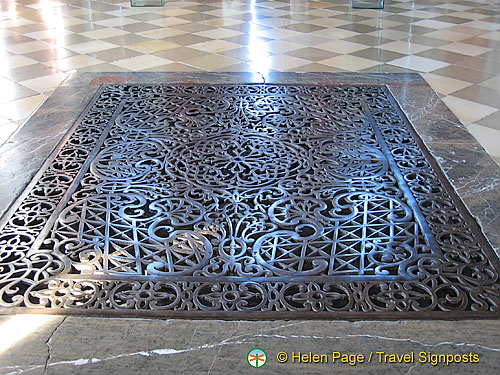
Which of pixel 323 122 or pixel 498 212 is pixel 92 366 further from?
pixel 323 122

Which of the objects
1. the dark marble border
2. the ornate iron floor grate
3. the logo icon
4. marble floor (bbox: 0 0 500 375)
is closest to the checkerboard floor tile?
marble floor (bbox: 0 0 500 375)

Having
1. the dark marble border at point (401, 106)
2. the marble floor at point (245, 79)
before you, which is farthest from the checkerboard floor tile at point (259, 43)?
the dark marble border at point (401, 106)

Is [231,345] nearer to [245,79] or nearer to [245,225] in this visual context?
[245,225]

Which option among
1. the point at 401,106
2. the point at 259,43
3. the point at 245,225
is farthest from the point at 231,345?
the point at 259,43

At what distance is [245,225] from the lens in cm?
223

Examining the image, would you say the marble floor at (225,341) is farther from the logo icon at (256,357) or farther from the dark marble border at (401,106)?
the dark marble border at (401,106)

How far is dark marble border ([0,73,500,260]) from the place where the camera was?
2441 mm

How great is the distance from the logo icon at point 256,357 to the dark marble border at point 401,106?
1.03 metres

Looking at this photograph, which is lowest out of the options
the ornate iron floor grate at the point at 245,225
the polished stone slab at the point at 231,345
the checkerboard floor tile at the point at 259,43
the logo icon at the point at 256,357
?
the logo icon at the point at 256,357

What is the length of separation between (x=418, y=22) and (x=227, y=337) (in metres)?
5.49

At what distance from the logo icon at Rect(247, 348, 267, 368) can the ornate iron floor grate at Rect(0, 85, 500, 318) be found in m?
0.16

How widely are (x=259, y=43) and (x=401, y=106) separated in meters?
2.12

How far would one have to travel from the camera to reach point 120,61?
4598 millimetres

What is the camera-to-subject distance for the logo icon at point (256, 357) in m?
1.54
